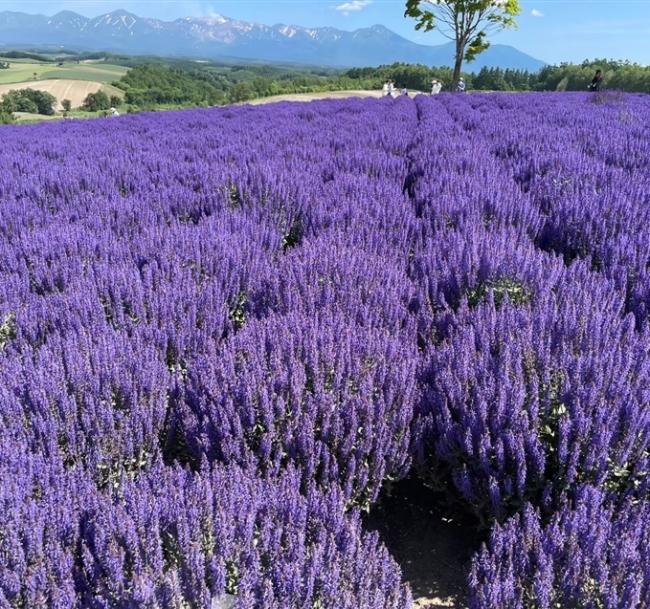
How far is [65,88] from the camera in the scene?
3012 inches

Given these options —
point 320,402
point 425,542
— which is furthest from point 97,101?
point 425,542

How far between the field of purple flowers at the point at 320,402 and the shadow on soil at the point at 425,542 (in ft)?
0.32

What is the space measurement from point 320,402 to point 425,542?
0.83 m

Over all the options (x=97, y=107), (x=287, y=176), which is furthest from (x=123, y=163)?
(x=97, y=107)

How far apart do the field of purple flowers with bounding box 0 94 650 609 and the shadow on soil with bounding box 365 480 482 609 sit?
0.10m

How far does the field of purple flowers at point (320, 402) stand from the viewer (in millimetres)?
1339

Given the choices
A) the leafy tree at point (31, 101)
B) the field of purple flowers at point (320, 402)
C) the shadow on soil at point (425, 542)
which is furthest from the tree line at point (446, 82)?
the shadow on soil at point (425, 542)

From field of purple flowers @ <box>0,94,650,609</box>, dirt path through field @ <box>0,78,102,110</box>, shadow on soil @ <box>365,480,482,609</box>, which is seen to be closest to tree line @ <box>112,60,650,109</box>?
dirt path through field @ <box>0,78,102,110</box>

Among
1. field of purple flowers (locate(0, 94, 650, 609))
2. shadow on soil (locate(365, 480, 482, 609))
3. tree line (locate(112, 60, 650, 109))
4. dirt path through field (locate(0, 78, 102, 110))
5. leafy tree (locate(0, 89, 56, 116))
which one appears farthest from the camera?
dirt path through field (locate(0, 78, 102, 110))

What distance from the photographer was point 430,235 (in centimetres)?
375

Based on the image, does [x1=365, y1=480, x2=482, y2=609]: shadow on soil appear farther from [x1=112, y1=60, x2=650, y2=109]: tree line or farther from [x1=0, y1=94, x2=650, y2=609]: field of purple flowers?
[x1=112, y1=60, x2=650, y2=109]: tree line

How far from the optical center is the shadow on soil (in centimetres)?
202

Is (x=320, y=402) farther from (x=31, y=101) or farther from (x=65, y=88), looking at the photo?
(x=65, y=88)

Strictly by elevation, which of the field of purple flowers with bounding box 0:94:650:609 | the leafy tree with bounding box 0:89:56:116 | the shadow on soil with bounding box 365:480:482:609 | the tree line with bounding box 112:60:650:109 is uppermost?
the tree line with bounding box 112:60:650:109
